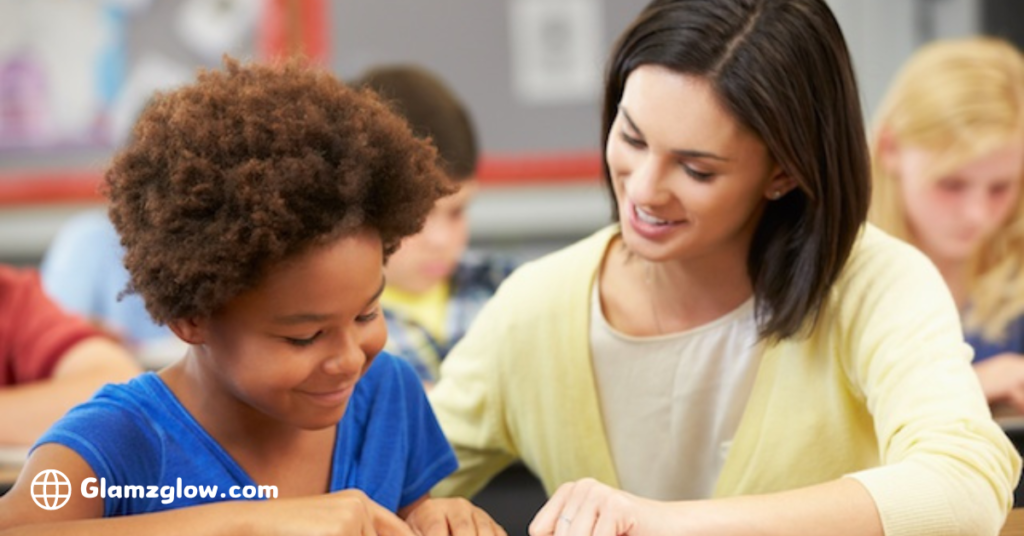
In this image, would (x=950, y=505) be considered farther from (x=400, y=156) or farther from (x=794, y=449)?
(x=400, y=156)

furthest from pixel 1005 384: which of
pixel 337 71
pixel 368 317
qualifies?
pixel 337 71

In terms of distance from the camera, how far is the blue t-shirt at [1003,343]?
2.17m

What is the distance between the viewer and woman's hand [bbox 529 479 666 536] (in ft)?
3.66

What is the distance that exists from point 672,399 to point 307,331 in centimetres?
55

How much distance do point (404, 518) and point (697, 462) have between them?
1.24 ft

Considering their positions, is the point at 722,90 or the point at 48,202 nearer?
the point at 722,90

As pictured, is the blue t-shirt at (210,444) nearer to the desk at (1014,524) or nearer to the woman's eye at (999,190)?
the desk at (1014,524)

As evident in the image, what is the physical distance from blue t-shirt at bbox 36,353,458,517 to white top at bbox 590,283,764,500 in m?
0.25

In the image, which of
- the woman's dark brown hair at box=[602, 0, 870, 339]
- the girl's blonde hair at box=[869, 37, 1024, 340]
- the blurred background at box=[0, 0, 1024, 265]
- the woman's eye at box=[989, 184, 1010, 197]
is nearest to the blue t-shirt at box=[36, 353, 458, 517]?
the woman's dark brown hair at box=[602, 0, 870, 339]

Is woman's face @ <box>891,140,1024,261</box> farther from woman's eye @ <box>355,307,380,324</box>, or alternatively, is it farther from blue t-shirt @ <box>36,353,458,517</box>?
woman's eye @ <box>355,307,380,324</box>

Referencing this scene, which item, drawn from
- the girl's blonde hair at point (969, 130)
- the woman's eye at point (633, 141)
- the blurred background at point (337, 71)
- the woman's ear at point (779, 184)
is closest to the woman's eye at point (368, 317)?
the woman's eye at point (633, 141)

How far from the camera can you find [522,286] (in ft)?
5.02

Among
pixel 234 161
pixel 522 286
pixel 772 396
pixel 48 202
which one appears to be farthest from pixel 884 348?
pixel 48 202

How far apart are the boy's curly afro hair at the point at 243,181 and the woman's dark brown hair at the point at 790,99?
0.35 metres
